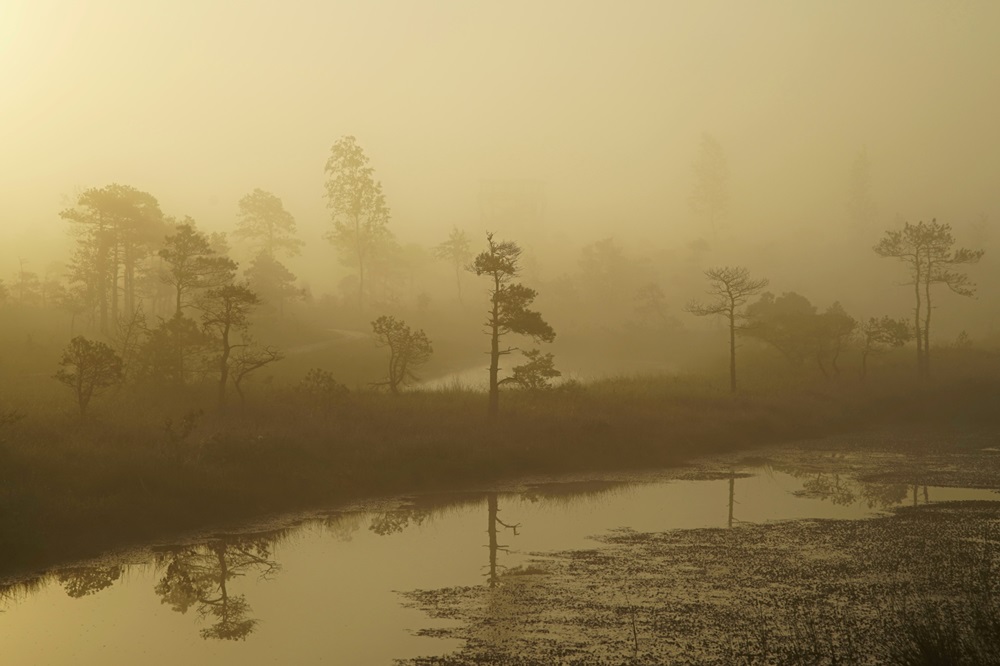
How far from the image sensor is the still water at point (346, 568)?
13.0 meters

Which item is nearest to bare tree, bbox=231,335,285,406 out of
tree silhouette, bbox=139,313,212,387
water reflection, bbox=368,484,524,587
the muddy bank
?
tree silhouette, bbox=139,313,212,387

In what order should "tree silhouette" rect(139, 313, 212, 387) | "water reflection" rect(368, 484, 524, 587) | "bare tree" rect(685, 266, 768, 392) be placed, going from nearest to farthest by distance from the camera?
"water reflection" rect(368, 484, 524, 587), "tree silhouette" rect(139, 313, 212, 387), "bare tree" rect(685, 266, 768, 392)

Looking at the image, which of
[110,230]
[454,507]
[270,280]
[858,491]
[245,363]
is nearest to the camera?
[454,507]

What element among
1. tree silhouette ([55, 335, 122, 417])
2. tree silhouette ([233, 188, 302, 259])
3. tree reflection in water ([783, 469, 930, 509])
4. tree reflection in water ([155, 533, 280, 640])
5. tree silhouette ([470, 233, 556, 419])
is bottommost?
tree reflection in water ([155, 533, 280, 640])

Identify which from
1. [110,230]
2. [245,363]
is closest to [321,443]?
[245,363]

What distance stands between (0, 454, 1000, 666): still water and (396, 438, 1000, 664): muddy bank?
982 millimetres

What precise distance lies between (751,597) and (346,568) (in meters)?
8.01

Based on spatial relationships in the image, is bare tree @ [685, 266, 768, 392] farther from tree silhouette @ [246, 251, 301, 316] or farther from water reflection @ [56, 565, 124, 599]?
tree silhouette @ [246, 251, 301, 316]

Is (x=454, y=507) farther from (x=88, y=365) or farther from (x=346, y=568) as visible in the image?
(x=88, y=365)

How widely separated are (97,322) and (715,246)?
90.8 m

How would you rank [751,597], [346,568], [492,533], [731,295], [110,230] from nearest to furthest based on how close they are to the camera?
[751,597] < [346,568] < [492,533] < [731,295] < [110,230]

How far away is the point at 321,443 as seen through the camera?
26.8 meters

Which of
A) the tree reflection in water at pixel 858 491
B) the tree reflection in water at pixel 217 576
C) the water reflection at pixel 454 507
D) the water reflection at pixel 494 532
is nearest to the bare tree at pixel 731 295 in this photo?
the tree reflection in water at pixel 858 491

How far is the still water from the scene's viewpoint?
13039 millimetres
